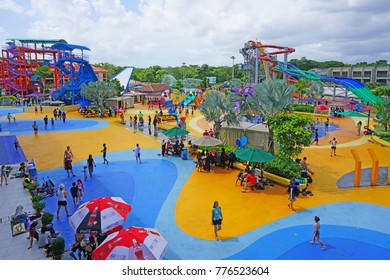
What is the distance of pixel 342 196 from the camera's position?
14273 millimetres

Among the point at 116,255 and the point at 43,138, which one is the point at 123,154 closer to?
the point at 43,138

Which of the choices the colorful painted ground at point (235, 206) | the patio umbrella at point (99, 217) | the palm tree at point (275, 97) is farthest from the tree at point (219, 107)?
the patio umbrella at point (99, 217)

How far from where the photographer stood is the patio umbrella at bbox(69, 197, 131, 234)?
923 centimetres

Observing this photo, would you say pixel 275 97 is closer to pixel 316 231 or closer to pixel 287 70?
pixel 316 231

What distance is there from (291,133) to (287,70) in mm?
37950

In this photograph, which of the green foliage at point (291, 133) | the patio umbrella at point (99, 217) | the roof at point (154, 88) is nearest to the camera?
the patio umbrella at point (99, 217)

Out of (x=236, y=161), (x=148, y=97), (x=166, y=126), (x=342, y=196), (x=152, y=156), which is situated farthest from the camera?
(x=148, y=97)

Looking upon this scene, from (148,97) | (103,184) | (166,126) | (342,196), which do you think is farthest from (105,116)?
(342,196)

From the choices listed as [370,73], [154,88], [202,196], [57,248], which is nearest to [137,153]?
[202,196]

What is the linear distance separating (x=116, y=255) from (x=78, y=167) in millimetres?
12938

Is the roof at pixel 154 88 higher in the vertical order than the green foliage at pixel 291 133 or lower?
higher

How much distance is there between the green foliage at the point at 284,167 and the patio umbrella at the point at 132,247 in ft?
31.2

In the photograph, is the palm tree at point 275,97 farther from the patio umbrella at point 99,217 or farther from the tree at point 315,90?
the tree at point 315,90

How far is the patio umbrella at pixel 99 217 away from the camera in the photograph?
923 cm
